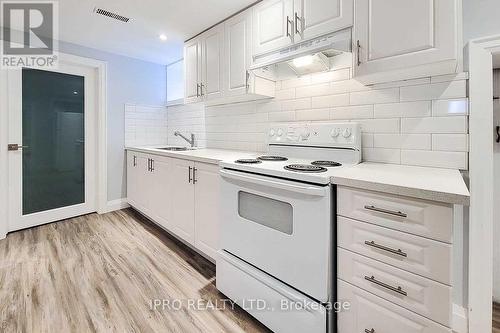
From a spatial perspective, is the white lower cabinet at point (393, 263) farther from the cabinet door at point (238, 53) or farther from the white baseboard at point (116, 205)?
the white baseboard at point (116, 205)

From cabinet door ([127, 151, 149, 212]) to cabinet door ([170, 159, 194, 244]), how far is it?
2.50ft

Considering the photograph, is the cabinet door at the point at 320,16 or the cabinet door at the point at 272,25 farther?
the cabinet door at the point at 272,25

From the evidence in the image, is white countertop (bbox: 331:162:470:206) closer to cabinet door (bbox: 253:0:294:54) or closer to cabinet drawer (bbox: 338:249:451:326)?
cabinet drawer (bbox: 338:249:451:326)

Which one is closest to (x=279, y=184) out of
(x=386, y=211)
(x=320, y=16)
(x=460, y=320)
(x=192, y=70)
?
(x=386, y=211)

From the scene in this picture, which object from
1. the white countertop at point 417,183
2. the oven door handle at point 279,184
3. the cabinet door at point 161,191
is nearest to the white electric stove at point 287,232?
the oven door handle at point 279,184

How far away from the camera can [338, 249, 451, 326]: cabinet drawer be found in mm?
932

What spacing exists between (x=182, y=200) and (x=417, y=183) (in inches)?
74.3

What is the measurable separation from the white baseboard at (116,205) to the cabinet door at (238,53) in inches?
95.5

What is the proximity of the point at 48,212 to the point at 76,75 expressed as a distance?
5.84 feet

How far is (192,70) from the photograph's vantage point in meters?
2.81

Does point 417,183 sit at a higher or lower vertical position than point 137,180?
higher

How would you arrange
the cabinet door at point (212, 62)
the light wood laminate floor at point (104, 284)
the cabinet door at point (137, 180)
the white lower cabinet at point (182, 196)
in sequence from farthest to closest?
the cabinet door at point (137, 180)
the cabinet door at point (212, 62)
the white lower cabinet at point (182, 196)
the light wood laminate floor at point (104, 284)

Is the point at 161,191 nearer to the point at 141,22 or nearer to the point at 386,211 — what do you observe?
the point at 141,22

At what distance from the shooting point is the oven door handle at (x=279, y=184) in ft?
3.81
